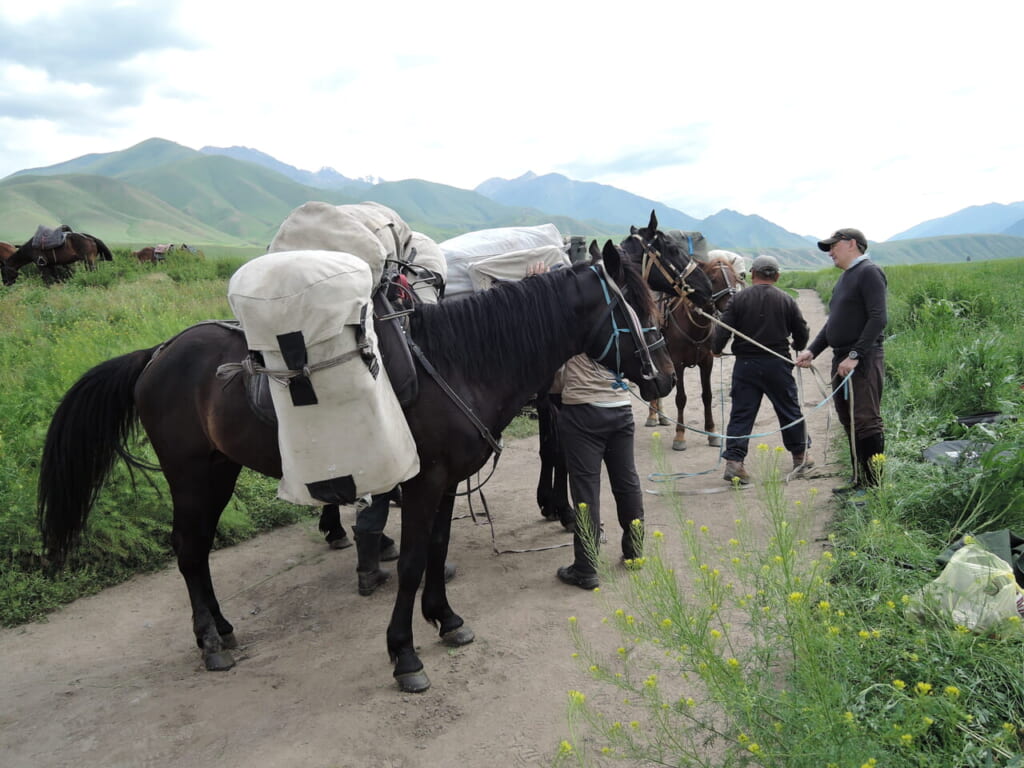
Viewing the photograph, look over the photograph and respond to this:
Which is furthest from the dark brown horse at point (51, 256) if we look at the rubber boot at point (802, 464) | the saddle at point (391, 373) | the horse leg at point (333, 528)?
the rubber boot at point (802, 464)

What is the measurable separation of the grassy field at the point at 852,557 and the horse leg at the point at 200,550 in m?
0.96

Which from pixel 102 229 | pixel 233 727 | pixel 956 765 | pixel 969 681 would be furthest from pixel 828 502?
pixel 102 229

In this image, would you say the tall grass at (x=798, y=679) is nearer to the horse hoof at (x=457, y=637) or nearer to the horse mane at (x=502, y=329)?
the horse hoof at (x=457, y=637)

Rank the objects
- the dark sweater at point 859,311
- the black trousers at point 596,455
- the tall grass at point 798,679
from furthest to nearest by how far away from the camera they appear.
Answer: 1. the dark sweater at point 859,311
2. the black trousers at point 596,455
3. the tall grass at point 798,679

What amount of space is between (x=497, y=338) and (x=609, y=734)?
2054mm

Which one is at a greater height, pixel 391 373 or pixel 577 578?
pixel 391 373

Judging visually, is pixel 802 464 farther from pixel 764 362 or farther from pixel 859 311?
pixel 859 311

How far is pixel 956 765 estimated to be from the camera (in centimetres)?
204

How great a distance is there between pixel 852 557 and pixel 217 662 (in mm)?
3789

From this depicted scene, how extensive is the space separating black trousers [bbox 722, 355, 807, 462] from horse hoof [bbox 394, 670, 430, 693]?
409 centimetres

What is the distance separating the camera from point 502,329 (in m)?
3.50

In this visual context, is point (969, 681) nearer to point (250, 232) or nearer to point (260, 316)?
point (260, 316)

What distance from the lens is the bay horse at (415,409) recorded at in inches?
134

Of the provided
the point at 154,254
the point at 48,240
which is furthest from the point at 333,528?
the point at 154,254
